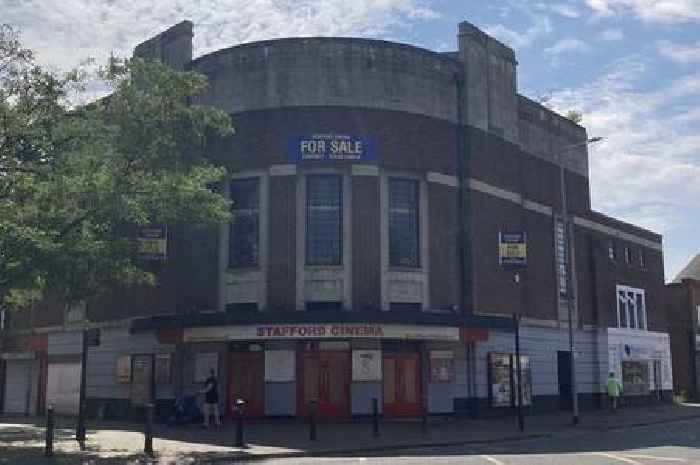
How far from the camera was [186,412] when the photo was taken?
26344 mm

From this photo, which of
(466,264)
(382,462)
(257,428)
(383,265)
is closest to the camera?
(382,462)

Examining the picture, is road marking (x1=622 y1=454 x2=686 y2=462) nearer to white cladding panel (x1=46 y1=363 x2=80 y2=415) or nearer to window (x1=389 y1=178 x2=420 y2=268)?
window (x1=389 y1=178 x2=420 y2=268)

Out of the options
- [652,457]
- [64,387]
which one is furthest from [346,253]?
[64,387]

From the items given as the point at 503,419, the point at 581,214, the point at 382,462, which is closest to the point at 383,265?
the point at 503,419

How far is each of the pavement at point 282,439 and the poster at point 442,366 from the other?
1.44 metres

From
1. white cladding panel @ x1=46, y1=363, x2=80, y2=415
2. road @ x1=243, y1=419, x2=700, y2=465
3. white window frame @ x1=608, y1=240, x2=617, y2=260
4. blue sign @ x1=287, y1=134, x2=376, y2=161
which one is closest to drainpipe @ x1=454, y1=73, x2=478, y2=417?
blue sign @ x1=287, y1=134, x2=376, y2=161

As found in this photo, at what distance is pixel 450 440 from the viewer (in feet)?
69.0

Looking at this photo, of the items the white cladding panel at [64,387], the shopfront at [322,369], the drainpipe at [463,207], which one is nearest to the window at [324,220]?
the shopfront at [322,369]

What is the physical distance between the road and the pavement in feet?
1.09

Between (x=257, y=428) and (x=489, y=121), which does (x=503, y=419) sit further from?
(x=489, y=121)

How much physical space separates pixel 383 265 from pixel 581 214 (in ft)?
49.8

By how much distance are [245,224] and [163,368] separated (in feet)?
20.4

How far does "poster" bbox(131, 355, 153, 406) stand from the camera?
30.0m

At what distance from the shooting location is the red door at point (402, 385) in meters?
27.7
